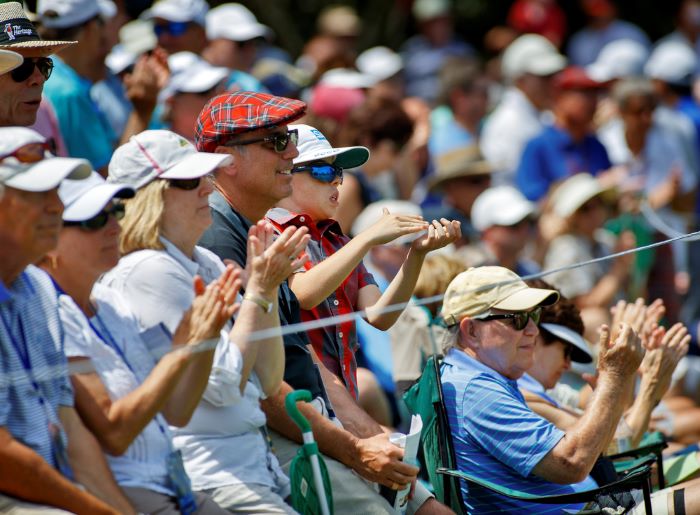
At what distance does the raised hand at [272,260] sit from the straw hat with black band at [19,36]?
1705mm

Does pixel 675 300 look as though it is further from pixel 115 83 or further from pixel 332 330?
pixel 332 330

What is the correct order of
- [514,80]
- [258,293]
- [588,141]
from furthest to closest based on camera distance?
[514,80] < [588,141] < [258,293]

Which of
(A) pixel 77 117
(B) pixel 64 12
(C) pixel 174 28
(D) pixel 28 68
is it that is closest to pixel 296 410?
(D) pixel 28 68

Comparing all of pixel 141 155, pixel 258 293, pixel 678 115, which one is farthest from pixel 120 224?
pixel 678 115

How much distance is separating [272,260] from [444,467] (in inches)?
52.9

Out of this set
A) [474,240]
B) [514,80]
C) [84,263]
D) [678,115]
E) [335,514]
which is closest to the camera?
[84,263]

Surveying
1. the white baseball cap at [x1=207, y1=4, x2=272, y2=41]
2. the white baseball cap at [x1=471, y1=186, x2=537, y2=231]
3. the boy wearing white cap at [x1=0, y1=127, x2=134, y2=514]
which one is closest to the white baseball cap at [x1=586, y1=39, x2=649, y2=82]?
the white baseball cap at [x1=207, y1=4, x2=272, y2=41]

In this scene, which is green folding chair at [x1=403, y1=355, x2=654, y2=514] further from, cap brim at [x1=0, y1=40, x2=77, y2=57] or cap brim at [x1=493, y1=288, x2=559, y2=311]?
cap brim at [x1=0, y1=40, x2=77, y2=57]

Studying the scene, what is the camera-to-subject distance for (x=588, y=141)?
34.7ft

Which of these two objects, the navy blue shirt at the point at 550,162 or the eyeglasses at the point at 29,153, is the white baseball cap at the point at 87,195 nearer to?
the eyeglasses at the point at 29,153

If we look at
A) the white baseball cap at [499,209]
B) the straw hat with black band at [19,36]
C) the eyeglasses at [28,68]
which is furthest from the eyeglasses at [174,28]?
the eyeglasses at [28,68]

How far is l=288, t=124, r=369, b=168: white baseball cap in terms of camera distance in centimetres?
512

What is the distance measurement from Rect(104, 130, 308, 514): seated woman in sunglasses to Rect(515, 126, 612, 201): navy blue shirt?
634cm

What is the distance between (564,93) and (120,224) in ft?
23.3
